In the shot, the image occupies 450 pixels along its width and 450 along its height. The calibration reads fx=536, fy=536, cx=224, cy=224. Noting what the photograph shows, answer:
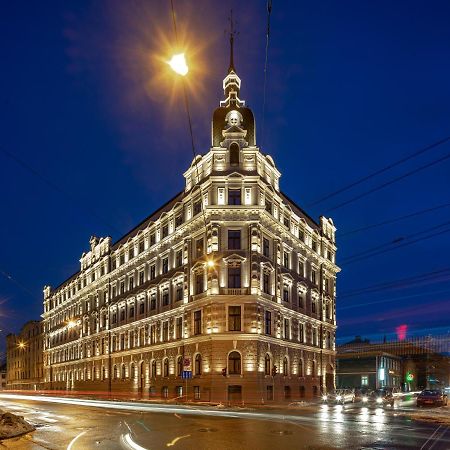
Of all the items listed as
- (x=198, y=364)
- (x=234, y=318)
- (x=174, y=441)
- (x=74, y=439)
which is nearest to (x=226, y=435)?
(x=174, y=441)

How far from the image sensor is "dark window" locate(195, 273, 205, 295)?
49528mm

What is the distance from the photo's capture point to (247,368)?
45.7m

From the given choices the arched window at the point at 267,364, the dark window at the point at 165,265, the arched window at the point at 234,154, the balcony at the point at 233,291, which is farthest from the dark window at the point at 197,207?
the arched window at the point at 267,364

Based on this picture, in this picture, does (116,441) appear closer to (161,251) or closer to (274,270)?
(274,270)

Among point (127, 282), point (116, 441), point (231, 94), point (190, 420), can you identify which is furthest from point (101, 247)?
point (116, 441)

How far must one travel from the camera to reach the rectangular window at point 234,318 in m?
46.5

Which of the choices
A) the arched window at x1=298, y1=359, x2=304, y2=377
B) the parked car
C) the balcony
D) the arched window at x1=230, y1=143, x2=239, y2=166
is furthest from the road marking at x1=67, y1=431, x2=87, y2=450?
the arched window at x1=298, y1=359, x2=304, y2=377

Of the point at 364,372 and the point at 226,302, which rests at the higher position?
the point at 226,302

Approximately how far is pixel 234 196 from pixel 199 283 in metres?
8.77

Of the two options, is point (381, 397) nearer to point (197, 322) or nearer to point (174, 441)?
point (197, 322)

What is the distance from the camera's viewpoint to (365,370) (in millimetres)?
79875

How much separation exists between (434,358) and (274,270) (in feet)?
211

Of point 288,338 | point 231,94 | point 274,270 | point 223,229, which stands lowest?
point 288,338

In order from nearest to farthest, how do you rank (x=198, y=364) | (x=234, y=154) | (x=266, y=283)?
(x=198, y=364), (x=266, y=283), (x=234, y=154)
